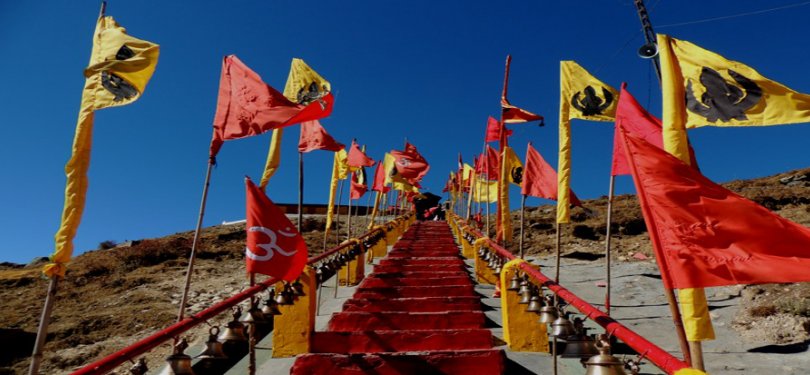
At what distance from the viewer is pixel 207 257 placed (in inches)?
819

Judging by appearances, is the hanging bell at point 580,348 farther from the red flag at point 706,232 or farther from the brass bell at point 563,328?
the red flag at point 706,232

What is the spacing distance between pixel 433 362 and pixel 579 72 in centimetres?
606

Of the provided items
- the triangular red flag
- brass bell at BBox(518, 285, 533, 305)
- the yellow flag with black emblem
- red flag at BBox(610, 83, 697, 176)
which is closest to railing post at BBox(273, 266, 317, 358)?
brass bell at BBox(518, 285, 533, 305)

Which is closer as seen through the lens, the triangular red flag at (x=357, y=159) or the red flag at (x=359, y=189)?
the triangular red flag at (x=357, y=159)

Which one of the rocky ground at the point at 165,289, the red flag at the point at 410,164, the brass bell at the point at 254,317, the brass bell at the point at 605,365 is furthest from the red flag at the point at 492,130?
the brass bell at the point at 605,365

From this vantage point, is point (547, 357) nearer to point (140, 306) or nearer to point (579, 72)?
point (579, 72)

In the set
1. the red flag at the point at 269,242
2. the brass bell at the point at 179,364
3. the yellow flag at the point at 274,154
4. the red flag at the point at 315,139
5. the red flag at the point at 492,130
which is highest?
the red flag at the point at 492,130

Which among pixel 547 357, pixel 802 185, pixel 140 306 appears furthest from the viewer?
pixel 802 185

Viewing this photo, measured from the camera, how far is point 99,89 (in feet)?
15.9

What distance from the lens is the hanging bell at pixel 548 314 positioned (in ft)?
13.9

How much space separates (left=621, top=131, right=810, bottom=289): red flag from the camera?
279 centimetres

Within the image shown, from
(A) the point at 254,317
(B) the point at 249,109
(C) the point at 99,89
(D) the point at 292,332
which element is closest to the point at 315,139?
(B) the point at 249,109

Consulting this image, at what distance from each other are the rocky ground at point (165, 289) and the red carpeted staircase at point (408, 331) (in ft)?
17.8

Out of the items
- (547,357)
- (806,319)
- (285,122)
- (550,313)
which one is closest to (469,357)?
(547,357)
